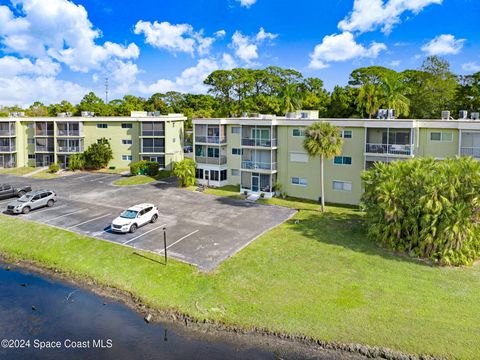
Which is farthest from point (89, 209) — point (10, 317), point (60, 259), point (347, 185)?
point (347, 185)

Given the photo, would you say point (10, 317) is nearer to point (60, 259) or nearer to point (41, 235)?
point (60, 259)

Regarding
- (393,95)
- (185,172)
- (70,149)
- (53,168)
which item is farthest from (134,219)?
(393,95)

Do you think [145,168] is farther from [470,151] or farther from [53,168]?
[470,151]

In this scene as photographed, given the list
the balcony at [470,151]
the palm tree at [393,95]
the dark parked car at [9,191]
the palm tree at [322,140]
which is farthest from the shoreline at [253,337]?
the palm tree at [393,95]

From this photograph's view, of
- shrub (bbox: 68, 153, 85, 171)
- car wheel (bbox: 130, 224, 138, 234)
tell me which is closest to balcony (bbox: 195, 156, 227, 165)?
car wheel (bbox: 130, 224, 138, 234)

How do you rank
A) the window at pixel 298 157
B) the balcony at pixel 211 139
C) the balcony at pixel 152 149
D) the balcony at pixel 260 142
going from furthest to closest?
the balcony at pixel 152 149 < the balcony at pixel 211 139 < the balcony at pixel 260 142 < the window at pixel 298 157

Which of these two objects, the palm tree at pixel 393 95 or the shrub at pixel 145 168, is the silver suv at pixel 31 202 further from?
the palm tree at pixel 393 95
